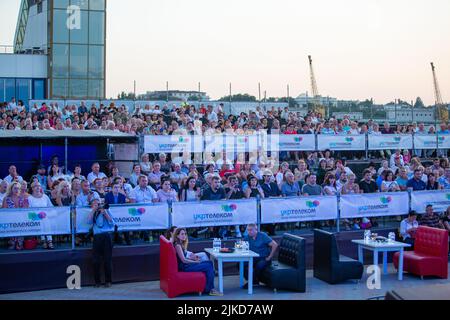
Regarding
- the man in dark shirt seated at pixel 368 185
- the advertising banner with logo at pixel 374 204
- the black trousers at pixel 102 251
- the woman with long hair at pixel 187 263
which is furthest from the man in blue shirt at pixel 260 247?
the man in dark shirt seated at pixel 368 185

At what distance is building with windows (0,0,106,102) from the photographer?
1511 inches

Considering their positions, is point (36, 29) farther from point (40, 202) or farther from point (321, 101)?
point (40, 202)

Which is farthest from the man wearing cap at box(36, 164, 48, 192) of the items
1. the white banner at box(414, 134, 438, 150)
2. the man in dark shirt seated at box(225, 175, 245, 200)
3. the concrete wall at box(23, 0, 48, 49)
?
the concrete wall at box(23, 0, 48, 49)

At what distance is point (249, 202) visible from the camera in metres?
15.5

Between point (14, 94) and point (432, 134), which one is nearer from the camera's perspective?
point (432, 134)

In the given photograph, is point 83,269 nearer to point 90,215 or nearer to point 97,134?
point 90,215

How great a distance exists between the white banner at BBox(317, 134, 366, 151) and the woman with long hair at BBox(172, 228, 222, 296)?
37.2 ft

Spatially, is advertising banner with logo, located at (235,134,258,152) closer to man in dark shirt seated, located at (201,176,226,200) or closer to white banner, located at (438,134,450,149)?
man in dark shirt seated, located at (201,176,226,200)

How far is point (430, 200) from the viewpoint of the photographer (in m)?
17.9

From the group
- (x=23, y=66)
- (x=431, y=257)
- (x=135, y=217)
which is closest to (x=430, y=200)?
(x=431, y=257)

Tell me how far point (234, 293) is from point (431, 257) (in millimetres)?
4713

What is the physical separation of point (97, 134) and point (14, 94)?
20.1 metres

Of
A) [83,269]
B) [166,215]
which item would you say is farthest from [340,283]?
[83,269]
